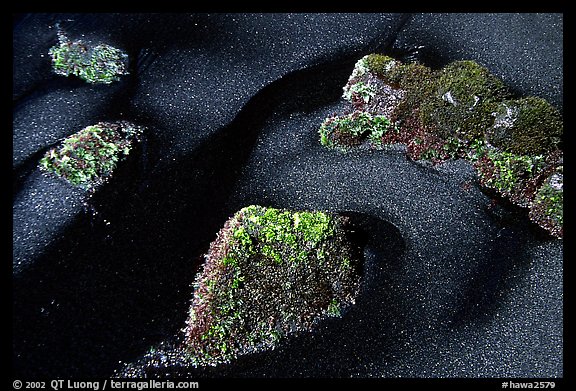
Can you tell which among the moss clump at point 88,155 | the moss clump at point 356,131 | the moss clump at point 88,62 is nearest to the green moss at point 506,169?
Result: the moss clump at point 356,131

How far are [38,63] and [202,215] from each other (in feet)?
10.5

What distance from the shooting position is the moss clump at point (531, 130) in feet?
19.6

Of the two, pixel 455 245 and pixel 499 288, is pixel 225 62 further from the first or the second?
pixel 499 288

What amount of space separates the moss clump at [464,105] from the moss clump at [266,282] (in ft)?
6.24

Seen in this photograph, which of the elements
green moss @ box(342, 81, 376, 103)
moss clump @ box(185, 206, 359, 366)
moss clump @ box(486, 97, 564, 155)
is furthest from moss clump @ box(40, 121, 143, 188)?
moss clump @ box(486, 97, 564, 155)

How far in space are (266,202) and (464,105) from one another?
286cm

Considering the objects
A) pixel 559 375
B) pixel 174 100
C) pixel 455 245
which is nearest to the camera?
pixel 559 375

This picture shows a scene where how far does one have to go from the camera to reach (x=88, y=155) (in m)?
6.00

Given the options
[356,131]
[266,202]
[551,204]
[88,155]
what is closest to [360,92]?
[356,131]

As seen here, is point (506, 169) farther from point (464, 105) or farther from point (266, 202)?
point (266, 202)

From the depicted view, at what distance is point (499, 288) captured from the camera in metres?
5.75

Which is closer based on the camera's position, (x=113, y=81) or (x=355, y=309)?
(x=355, y=309)

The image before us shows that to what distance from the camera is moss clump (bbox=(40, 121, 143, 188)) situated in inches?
234

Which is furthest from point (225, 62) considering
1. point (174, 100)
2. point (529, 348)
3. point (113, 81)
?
point (529, 348)
